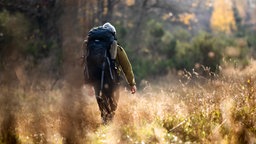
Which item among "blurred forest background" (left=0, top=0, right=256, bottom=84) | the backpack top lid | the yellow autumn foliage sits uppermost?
the backpack top lid

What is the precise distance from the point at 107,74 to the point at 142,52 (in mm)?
14230

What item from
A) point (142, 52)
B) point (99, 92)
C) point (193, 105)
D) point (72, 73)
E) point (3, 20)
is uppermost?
point (193, 105)

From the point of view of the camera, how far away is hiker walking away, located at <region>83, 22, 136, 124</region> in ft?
19.2

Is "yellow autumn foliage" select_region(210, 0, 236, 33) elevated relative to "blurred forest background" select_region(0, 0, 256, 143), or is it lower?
lower

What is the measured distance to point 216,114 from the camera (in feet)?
16.0

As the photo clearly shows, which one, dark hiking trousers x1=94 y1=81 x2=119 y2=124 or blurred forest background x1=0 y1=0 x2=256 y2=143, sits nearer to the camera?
blurred forest background x1=0 y1=0 x2=256 y2=143

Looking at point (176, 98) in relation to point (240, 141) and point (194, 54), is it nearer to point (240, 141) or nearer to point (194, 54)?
point (240, 141)

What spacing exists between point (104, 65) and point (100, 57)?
132 mm

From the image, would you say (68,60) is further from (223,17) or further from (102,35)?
(223,17)

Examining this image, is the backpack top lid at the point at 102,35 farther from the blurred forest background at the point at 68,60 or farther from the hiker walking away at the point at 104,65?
the blurred forest background at the point at 68,60

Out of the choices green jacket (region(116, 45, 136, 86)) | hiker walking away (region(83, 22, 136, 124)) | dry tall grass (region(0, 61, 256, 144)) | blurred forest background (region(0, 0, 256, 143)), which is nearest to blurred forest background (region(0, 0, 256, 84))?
blurred forest background (region(0, 0, 256, 143))

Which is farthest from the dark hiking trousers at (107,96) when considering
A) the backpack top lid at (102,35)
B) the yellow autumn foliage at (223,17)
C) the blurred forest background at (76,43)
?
the yellow autumn foliage at (223,17)

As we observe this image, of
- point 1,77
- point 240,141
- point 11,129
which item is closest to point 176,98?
point 240,141

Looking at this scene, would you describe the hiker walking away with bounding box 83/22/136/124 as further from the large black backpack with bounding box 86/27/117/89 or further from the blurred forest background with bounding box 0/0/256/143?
the blurred forest background with bounding box 0/0/256/143
